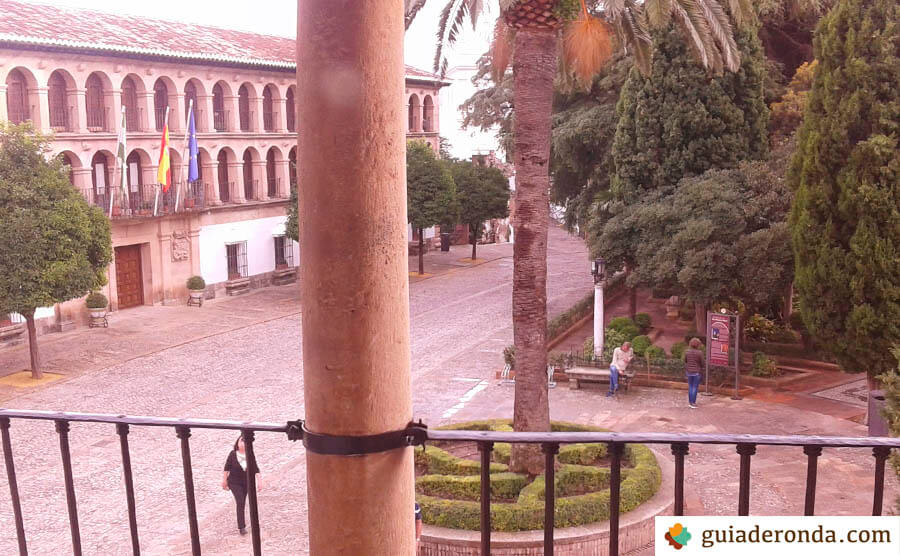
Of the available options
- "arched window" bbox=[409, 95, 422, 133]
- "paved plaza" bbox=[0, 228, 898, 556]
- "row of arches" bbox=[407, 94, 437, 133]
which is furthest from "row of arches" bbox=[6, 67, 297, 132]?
"row of arches" bbox=[407, 94, 437, 133]

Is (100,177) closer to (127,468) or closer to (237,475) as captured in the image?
(237,475)

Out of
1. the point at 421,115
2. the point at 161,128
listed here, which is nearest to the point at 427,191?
the point at 421,115

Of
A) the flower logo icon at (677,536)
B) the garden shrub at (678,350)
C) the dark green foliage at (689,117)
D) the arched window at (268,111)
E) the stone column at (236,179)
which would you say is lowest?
the garden shrub at (678,350)

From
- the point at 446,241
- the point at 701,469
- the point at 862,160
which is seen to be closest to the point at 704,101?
the point at 862,160

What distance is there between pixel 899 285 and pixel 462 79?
47.9 metres

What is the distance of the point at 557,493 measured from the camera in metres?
12.7

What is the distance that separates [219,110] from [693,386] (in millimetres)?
24171

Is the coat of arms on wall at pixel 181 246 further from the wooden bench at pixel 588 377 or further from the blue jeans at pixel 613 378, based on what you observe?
the blue jeans at pixel 613 378

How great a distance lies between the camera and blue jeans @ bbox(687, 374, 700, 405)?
18.5 meters

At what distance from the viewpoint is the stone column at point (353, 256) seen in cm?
252

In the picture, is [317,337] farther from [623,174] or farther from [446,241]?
[446,241]

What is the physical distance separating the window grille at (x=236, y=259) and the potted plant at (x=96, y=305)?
771 cm

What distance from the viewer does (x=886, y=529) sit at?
312cm

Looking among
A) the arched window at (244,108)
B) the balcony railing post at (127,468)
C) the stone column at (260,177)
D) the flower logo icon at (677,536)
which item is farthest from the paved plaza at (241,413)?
the flower logo icon at (677,536)
